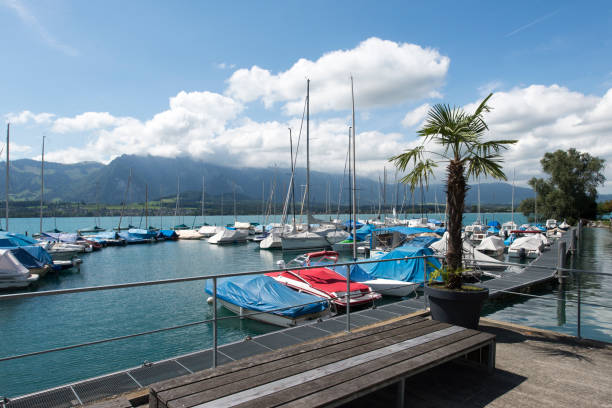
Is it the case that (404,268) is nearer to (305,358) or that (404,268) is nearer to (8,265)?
(305,358)

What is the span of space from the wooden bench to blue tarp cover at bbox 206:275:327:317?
9.15 meters

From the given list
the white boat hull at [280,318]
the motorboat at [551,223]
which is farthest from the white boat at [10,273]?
the motorboat at [551,223]

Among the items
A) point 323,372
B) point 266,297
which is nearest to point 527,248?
point 266,297

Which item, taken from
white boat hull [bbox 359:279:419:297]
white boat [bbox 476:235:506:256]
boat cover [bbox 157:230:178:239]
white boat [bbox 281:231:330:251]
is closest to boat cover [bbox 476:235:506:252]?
white boat [bbox 476:235:506:256]

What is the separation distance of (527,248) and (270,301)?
3131 cm

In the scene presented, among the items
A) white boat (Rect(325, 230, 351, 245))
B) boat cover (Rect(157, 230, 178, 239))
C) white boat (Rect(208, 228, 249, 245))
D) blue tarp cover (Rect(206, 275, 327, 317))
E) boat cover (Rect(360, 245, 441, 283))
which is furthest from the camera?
boat cover (Rect(157, 230, 178, 239))

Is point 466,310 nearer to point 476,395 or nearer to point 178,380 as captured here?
point 476,395

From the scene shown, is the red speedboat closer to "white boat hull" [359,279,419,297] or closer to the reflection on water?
"white boat hull" [359,279,419,297]

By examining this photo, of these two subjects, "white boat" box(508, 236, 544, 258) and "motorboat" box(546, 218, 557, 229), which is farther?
"motorboat" box(546, 218, 557, 229)

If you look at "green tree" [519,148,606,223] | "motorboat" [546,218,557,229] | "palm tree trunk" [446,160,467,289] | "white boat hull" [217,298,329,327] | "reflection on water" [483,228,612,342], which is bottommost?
"reflection on water" [483,228,612,342]

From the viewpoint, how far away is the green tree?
6544 centimetres

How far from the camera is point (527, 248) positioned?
3509 cm

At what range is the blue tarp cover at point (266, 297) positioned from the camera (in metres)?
13.3

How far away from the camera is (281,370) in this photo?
→ 3178 mm
